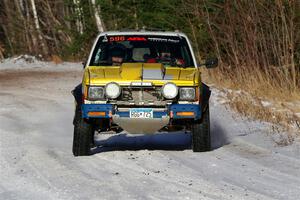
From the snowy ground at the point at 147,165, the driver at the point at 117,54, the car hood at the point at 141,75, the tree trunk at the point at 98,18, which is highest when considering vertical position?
the driver at the point at 117,54

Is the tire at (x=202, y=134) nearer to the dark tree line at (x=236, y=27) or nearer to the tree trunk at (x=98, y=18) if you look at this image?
the dark tree line at (x=236, y=27)

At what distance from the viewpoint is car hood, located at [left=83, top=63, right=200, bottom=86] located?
30.1ft

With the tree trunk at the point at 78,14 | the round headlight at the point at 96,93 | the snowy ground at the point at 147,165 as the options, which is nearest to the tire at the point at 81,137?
the snowy ground at the point at 147,165

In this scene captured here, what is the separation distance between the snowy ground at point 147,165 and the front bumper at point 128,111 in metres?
0.51

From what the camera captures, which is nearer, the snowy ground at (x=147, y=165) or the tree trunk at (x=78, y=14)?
the snowy ground at (x=147, y=165)

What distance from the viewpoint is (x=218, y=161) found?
9.00 meters

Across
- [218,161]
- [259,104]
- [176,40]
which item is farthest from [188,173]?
[259,104]

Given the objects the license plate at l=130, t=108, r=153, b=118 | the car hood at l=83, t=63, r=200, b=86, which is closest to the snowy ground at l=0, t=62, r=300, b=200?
the license plate at l=130, t=108, r=153, b=118

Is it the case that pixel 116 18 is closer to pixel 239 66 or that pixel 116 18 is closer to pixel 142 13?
pixel 142 13

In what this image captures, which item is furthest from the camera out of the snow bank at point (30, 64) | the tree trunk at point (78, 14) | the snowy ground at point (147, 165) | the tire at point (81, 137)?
the tree trunk at point (78, 14)

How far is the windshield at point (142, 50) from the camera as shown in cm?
1038

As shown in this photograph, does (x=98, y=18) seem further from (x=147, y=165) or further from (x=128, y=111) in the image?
(x=147, y=165)

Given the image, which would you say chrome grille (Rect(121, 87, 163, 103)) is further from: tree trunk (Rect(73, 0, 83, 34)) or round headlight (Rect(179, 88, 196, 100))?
tree trunk (Rect(73, 0, 83, 34))

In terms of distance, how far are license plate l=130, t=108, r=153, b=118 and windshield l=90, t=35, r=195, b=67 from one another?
1.26 metres
